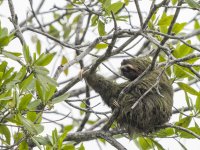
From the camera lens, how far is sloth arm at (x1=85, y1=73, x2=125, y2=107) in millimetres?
4895

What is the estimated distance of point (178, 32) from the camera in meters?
4.05

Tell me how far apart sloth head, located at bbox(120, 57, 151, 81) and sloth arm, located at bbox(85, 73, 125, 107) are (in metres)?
0.14

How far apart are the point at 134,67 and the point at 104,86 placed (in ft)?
1.32

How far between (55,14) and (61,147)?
3.88 meters

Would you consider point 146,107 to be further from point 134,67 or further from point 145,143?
point 134,67

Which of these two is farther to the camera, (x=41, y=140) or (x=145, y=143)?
(x=145, y=143)

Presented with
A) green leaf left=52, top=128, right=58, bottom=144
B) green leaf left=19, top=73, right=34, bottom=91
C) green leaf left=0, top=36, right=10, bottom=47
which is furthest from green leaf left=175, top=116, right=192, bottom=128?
green leaf left=0, top=36, right=10, bottom=47

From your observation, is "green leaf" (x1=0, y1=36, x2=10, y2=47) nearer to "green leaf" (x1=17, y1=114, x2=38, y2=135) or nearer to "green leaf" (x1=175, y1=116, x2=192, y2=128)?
"green leaf" (x1=17, y1=114, x2=38, y2=135)

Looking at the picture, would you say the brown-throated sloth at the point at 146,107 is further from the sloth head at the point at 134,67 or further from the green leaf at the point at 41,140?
the green leaf at the point at 41,140

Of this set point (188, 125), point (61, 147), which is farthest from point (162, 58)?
point (61, 147)

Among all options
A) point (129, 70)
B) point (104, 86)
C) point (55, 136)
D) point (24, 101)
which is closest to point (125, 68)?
point (129, 70)

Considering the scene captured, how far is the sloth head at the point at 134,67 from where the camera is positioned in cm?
487

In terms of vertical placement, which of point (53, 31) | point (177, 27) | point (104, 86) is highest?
point (53, 31)

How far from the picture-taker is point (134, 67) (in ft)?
16.0
